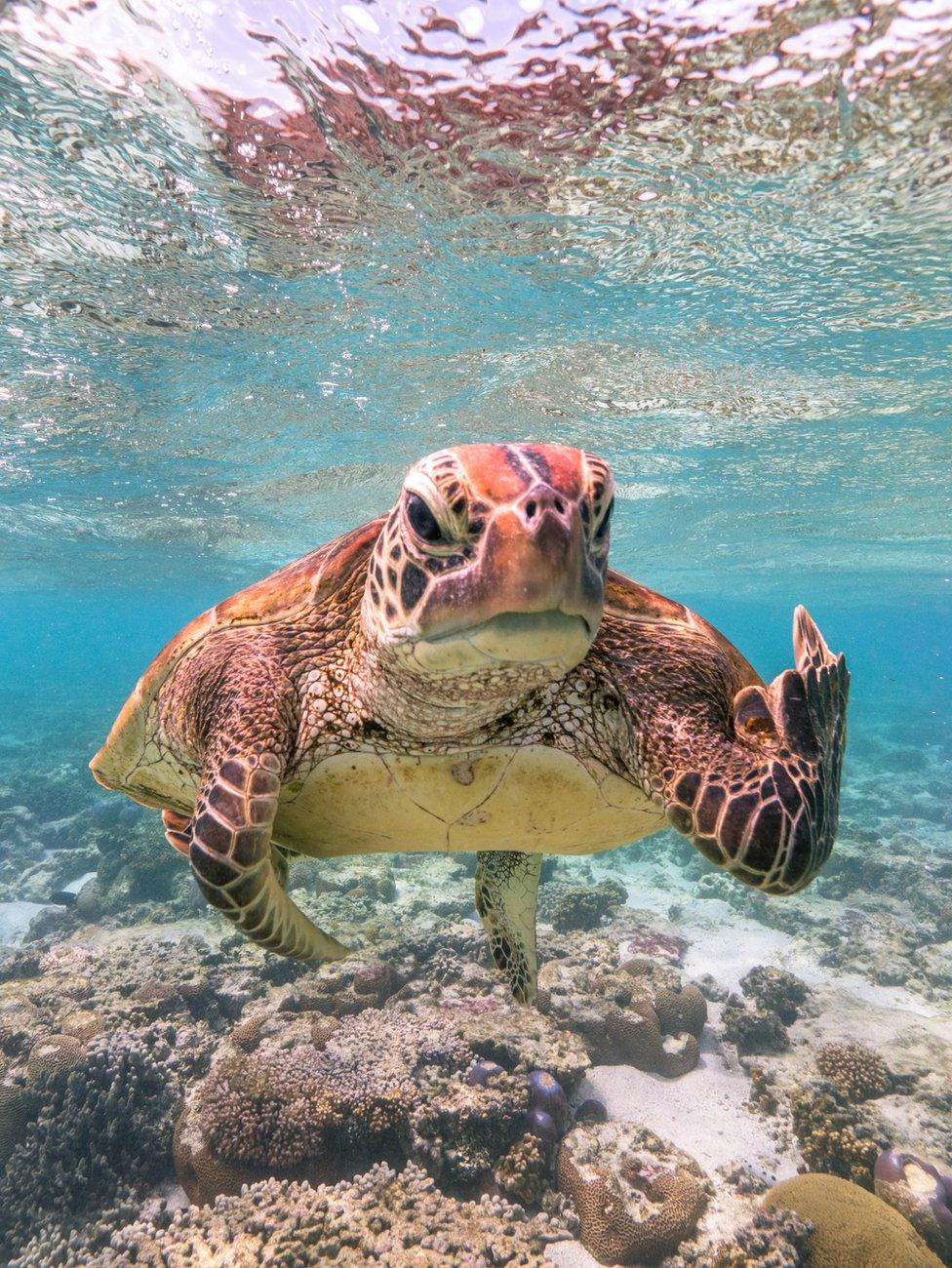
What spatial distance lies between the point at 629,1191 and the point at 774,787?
Result: 461cm

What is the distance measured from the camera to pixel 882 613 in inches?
2584

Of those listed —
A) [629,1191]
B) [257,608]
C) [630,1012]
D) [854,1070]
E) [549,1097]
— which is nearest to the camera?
[257,608]

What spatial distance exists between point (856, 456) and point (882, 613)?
190 feet

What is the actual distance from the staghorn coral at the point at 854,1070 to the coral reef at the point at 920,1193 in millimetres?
947

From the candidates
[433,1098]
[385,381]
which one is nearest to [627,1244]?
[433,1098]

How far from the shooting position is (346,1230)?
423cm

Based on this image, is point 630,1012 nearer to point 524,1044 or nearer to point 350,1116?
point 524,1044

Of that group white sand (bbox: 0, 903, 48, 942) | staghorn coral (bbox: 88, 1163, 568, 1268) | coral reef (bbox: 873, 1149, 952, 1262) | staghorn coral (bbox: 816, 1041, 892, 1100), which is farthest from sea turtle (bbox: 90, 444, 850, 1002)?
white sand (bbox: 0, 903, 48, 942)

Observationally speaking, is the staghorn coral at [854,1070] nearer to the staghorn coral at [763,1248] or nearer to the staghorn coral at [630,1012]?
the staghorn coral at [630,1012]

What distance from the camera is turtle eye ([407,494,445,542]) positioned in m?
1.76

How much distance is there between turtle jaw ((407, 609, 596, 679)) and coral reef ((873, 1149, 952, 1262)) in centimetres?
572

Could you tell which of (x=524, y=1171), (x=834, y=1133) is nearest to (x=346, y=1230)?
(x=524, y=1171)

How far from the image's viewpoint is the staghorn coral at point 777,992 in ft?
25.5

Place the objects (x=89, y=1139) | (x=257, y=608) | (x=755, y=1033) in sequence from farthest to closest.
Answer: (x=755, y=1033) → (x=89, y=1139) → (x=257, y=608)
